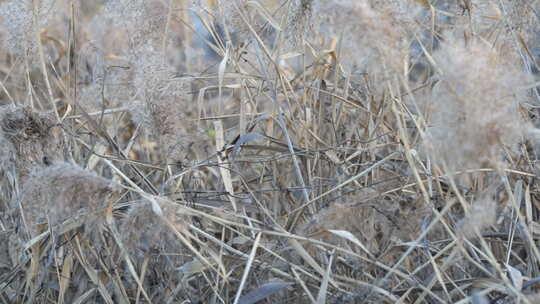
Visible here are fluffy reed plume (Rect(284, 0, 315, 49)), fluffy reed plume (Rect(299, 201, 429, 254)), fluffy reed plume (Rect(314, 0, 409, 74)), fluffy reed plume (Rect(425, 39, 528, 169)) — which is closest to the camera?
fluffy reed plume (Rect(425, 39, 528, 169))

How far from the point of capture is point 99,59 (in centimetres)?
164

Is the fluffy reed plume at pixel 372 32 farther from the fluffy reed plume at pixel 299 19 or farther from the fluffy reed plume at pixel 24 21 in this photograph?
the fluffy reed plume at pixel 24 21

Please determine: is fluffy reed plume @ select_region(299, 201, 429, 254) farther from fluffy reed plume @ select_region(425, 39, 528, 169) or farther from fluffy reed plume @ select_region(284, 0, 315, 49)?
→ fluffy reed plume @ select_region(284, 0, 315, 49)

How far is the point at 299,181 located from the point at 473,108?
0.67m

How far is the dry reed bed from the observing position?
945 mm

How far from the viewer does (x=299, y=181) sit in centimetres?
144

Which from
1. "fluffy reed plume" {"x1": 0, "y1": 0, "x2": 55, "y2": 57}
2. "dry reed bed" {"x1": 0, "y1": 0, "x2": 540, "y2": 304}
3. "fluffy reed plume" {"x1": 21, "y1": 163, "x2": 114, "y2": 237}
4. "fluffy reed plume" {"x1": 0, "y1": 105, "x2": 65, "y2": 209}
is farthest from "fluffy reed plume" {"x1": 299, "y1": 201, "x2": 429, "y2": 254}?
"fluffy reed plume" {"x1": 0, "y1": 0, "x2": 55, "y2": 57}

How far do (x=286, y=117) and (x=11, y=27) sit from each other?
66cm

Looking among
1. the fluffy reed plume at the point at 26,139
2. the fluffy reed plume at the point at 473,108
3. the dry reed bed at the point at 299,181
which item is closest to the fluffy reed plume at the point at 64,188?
the dry reed bed at the point at 299,181

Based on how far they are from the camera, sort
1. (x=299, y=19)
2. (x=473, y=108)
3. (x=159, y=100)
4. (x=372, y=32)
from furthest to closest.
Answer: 1. (x=299, y=19)
2. (x=159, y=100)
3. (x=372, y=32)
4. (x=473, y=108)

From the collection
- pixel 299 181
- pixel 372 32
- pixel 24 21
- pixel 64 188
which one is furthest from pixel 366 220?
pixel 24 21

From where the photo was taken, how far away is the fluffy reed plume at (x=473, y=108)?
812mm

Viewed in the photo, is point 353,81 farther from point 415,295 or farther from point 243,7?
point 415,295

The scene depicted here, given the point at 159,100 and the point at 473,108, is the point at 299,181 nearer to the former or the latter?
the point at 159,100
